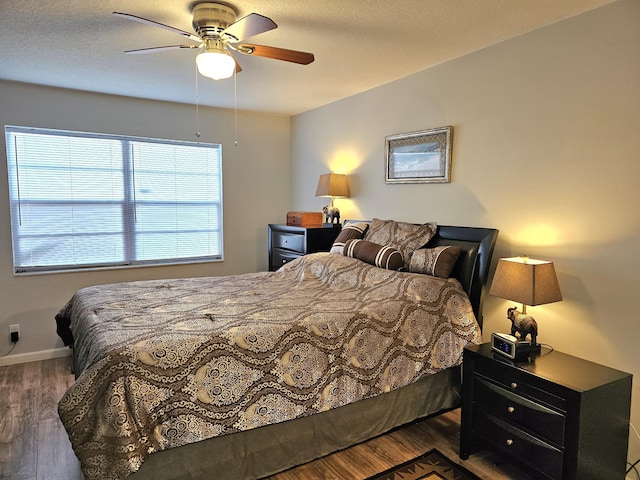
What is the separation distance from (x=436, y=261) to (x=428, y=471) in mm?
1244

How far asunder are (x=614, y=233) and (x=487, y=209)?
80 centimetres

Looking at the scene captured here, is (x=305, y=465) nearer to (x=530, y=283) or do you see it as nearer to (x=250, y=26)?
(x=530, y=283)

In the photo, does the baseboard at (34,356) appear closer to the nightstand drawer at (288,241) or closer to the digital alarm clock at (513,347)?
the nightstand drawer at (288,241)

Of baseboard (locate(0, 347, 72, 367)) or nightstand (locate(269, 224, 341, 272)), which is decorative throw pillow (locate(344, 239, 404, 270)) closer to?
nightstand (locate(269, 224, 341, 272))

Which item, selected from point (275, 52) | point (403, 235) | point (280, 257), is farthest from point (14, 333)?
point (403, 235)

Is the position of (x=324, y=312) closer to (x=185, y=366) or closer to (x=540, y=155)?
(x=185, y=366)

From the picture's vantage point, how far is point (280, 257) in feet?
14.4

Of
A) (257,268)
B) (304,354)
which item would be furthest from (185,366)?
(257,268)

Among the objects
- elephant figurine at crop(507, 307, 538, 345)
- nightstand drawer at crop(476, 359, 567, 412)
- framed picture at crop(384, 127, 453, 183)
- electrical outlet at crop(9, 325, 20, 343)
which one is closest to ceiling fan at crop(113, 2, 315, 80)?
framed picture at crop(384, 127, 453, 183)

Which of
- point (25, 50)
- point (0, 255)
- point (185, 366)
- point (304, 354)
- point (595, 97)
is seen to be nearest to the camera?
point (185, 366)

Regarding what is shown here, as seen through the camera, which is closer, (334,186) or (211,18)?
(211,18)

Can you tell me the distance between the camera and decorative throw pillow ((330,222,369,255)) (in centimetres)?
352

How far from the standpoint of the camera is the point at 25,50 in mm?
2762

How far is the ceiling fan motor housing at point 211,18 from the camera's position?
2.13 m
